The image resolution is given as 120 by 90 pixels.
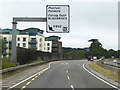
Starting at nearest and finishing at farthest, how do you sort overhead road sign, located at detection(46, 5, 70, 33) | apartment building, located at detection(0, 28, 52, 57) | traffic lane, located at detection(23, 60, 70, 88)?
traffic lane, located at detection(23, 60, 70, 88), overhead road sign, located at detection(46, 5, 70, 33), apartment building, located at detection(0, 28, 52, 57)

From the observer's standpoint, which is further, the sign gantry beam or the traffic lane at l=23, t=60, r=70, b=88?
the sign gantry beam

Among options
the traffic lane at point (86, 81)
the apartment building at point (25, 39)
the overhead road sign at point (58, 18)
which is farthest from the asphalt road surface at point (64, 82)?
the apartment building at point (25, 39)

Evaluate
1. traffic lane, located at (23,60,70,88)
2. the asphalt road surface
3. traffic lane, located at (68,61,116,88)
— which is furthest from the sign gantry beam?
traffic lane, located at (68,61,116,88)

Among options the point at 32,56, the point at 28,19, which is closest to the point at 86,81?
the point at 28,19

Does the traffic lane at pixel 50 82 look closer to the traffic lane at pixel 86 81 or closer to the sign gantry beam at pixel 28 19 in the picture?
the traffic lane at pixel 86 81

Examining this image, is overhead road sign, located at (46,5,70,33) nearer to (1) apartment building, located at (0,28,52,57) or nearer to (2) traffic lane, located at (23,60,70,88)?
(2) traffic lane, located at (23,60,70,88)

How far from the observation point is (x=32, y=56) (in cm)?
3900

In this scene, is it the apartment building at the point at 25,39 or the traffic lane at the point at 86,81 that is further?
the apartment building at the point at 25,39

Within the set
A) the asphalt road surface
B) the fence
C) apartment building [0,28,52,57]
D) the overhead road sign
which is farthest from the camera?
apartment building [0,28,52,57]

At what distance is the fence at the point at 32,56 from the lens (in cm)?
2770

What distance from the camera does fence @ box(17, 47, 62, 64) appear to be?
27.7 m

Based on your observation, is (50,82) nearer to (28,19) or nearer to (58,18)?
(58,18)

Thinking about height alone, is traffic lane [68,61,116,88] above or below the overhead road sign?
below

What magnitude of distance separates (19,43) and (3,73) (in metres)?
65.3
